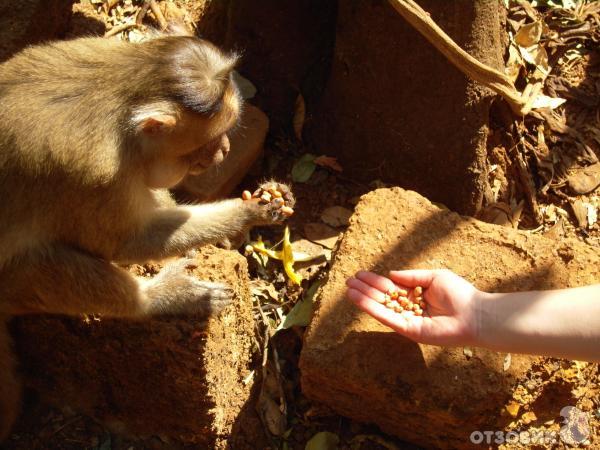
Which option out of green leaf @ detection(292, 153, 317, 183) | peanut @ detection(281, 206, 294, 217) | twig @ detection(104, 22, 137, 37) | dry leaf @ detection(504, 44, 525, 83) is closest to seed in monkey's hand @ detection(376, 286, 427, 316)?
peanut @ detection(281, 206, 294, 217)

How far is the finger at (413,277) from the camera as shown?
385 cm

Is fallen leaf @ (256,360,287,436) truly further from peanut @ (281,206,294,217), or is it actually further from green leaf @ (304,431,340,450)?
peanut @ (281,206,294,217)

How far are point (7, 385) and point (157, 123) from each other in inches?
74.4

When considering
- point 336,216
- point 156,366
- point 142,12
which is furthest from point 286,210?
point 142,12

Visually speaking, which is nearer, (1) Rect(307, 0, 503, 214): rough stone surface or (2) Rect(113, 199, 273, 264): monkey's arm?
(2) Rect(113, 199, 273, 264): monkey's arm

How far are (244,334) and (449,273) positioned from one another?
5.18 feet

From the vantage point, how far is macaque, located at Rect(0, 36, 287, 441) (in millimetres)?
3492

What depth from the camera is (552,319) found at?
11.2ft

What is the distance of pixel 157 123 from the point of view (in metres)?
3.50

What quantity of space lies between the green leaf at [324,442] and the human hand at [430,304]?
1102 millimetres

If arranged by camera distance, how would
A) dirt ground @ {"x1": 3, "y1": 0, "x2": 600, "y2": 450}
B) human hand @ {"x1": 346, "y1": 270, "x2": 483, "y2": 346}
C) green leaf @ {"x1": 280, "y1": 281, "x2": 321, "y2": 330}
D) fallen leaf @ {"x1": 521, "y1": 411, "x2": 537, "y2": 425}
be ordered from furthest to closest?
1. green leaf @ {"x1": 280, "y1": 281, "x2": 321, "y2": 330}
2. dirt ground @ {"x1": 3, "y1": 0, "x2": 600, "y2": 450}
3. fallen leaf @ {"x1": 521, "y1": 411, "x2": 537, "y2": 425}
4. human hand @ {"x1": 346, "y1": 270, "x2": 483, "y2": 346}

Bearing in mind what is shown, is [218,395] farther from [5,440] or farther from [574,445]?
[574,445]

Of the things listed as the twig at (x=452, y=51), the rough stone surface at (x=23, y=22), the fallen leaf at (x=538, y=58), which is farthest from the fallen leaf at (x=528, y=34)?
the rough stone surface at (x=23, y=22)

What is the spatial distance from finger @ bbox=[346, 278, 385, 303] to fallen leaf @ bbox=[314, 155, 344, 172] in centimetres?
192
